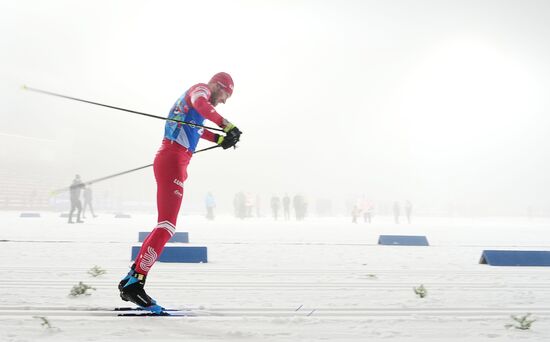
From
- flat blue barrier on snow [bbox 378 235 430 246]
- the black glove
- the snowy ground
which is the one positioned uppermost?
the black glove

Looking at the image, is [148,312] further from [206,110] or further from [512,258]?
[512,258]

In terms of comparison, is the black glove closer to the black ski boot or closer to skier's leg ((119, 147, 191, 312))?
skier's leg ((119, 147, 191, 312))

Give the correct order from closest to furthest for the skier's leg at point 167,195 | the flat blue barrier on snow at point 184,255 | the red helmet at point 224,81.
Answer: the skier's leg at point 167,195 → the red helmet at point 224,81 → the flat blue barrier on snow at point 184,255

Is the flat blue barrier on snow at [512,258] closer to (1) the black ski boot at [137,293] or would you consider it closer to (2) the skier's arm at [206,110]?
(2) the skier's arm at [206,110]

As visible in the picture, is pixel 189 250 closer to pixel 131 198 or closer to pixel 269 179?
pixel 131 198

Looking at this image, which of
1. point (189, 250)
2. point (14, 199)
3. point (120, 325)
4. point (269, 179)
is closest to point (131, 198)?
point (14, 199)

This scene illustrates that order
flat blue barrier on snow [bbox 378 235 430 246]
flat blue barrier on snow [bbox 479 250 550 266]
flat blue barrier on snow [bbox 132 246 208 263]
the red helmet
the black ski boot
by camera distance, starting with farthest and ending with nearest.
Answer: flat blue barrier on snow [bbox 378 235 430 246], flat blue barrier on snow [bbox 479 250 550 266], flat blue barrier on snow [bbox 132 246 208 263], the red helmet, the black ski boot

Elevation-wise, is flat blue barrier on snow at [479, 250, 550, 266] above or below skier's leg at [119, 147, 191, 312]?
below

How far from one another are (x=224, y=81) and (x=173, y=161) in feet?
2.57

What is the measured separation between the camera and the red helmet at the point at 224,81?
3443 millimetres

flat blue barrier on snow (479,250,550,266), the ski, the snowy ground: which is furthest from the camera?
flat blue barrier on snow (479,250,550,266)

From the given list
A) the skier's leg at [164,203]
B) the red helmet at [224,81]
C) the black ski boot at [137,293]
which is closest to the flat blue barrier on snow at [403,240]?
the red helmet at [224,81]

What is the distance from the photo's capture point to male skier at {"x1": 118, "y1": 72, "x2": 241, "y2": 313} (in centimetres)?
294

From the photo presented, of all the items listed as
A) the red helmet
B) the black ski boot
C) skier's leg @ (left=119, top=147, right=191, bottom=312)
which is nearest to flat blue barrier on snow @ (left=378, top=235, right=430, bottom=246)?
the red helmet
